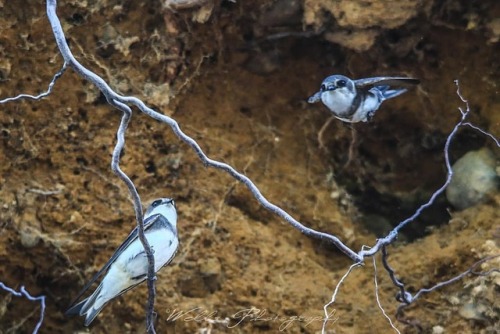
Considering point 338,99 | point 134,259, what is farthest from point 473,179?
point 134,259

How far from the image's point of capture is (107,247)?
7.87ft

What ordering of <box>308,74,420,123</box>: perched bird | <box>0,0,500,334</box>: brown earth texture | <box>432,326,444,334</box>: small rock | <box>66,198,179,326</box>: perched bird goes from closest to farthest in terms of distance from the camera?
<box>66,198,179,326</box>: perched bird → <box>308,74,420,123</box>: perched bird → <box>432,326,444,334</box>: small rock → <box>0,0,500,334</box>: brown earth texture

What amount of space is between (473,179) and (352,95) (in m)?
0.61

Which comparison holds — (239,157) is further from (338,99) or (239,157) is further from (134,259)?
(134,259)

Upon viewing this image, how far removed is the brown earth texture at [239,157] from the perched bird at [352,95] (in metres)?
0.32

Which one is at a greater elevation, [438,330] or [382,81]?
[382,81]

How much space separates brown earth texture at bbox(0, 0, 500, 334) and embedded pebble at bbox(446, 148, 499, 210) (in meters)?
0.03

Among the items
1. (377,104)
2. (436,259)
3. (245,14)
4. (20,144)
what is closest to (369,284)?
(436,259)

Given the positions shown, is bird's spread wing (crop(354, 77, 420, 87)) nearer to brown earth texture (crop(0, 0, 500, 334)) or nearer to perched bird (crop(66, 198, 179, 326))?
brown earth texture (crop(0, 0, 500, 334))

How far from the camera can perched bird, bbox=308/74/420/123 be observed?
2113mm

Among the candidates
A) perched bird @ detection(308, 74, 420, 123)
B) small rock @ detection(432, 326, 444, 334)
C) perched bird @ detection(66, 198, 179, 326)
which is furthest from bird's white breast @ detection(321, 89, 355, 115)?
small rock @ detection(432, 326, 444, 334)

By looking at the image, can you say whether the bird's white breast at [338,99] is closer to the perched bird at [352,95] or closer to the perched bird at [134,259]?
the perched bird at [352,95]

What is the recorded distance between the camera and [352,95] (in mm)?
2139

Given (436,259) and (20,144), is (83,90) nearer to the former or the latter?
(20,144)
